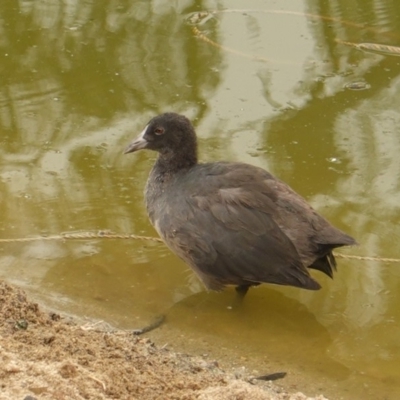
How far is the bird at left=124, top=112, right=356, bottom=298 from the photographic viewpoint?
5.96 metres

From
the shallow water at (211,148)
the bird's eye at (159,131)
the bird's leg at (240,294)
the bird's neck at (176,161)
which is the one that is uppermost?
the bird's eye at (159,131)

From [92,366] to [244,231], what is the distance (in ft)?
5.30

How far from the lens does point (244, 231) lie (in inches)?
237

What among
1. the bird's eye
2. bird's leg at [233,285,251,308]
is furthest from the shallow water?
the bird's eye

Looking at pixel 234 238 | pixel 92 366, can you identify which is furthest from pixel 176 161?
pixel 92 366

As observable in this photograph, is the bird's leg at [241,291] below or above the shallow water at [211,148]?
below

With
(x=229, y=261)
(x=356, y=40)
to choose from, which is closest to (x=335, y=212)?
(x=229, y=261)

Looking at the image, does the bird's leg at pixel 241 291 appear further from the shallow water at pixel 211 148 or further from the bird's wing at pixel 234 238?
the bird's wing at pixel 234 238

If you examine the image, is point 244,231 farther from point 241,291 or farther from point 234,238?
point 241,291

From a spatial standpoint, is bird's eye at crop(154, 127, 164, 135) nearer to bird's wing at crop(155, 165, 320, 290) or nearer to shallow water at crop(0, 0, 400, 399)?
shallow water at crop(0, 0, 400, 399)

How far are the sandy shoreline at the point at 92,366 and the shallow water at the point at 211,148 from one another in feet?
1.44

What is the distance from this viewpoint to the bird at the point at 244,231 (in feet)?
19.6

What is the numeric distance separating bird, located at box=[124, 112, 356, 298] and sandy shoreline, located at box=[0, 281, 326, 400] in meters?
0.74

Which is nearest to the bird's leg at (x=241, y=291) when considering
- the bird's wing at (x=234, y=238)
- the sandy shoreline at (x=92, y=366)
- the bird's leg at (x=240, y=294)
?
the bird's leg at (x=240, y=294)
